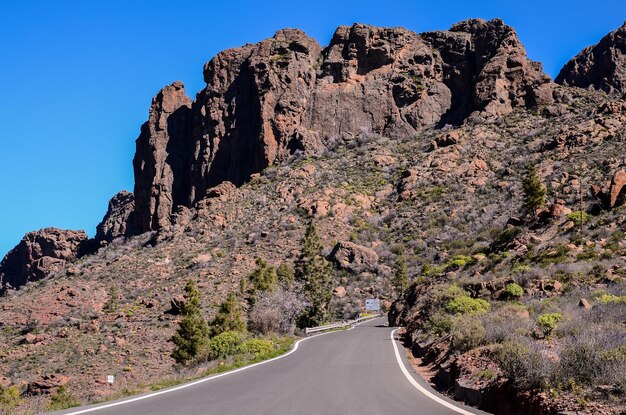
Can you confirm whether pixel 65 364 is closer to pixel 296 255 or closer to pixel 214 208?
pixel 296 255

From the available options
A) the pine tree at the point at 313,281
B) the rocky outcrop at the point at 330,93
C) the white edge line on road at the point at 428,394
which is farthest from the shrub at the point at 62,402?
the rocky outcrop at the point at 330,93

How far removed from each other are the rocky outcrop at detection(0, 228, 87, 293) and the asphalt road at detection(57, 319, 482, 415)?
12100cm

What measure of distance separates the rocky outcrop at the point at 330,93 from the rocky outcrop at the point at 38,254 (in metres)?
39.1

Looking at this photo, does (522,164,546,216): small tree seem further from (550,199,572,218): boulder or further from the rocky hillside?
(550,199,572,218): boulder

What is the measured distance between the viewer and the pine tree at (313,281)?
4375 centimetres

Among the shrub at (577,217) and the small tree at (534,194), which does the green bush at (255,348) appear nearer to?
the shrub at (577,217)

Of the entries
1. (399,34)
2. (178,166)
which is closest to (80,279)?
(178,166)

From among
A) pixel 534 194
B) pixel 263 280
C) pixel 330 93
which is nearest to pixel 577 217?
pixel 534 194

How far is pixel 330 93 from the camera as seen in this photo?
89000 millimetres

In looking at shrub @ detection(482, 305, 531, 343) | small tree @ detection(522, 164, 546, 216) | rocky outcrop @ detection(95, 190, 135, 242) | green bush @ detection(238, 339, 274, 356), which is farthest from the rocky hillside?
rocky outcrop @ detection(95, 190, 135, 242)

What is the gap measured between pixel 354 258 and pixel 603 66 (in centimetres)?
7779

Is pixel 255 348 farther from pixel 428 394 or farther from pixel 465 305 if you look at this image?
pixel 428 394

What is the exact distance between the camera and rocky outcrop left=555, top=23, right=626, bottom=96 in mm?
99312

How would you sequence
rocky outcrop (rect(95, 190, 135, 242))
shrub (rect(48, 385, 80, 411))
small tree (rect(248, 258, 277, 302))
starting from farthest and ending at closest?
1. rocky outcrop (rect(95, 190, 135, 242))
2. small tree (rect(248, 258, 277, 302))
3. shrub (rect(48, 385, 80, 411))
